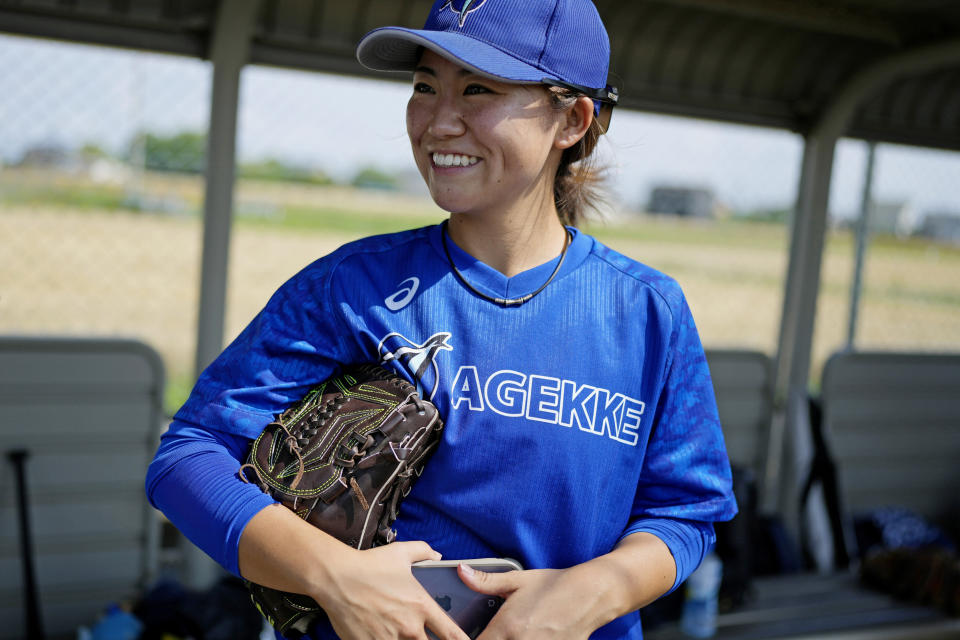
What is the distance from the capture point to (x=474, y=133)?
1.15m

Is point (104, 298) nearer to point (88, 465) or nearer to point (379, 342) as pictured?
point (88, 465)

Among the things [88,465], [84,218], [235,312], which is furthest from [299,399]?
[84,218]

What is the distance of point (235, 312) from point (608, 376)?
1138 cm

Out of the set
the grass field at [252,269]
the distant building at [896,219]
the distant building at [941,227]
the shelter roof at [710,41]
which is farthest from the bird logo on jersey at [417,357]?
the grass field at [252,269]

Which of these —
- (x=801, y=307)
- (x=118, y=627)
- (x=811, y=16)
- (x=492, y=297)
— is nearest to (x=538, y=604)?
(x=492, y=297)

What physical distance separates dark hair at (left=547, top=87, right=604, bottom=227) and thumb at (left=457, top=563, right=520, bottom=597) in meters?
0.62

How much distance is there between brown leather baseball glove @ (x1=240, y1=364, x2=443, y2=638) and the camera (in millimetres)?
1087

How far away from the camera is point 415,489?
1.16 metres

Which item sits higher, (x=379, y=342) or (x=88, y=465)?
(x=379, y=342)

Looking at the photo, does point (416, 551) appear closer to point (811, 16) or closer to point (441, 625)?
point (441, 625)

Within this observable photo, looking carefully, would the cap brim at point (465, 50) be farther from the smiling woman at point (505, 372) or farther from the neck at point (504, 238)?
the neck at point (504, 238)

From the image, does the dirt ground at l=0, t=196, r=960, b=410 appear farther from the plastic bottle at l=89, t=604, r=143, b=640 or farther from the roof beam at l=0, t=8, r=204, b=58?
the roof beam at l=0, t=8, r=204, b=58

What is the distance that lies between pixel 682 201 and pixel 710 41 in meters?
13.2

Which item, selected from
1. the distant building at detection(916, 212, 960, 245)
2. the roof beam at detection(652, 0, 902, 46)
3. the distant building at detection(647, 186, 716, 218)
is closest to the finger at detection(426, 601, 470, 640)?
the roof beam at detection(652, 0, 902, 46)
